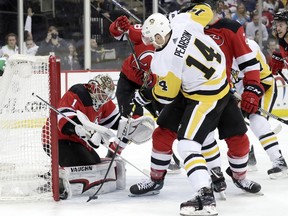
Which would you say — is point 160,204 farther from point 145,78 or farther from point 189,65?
point 145,78

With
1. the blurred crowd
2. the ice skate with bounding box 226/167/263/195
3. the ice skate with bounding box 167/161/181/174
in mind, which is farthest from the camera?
the blurred crowd

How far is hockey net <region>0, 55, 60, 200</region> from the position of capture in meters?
3.48

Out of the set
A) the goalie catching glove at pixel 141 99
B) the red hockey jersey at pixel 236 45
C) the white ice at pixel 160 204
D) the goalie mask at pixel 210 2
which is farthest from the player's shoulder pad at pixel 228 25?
the white ice at pixel 160 204

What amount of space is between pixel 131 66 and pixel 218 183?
127 cm

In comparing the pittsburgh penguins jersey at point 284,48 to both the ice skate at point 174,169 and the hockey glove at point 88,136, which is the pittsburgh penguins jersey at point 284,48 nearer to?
the ice skate at point 174,169

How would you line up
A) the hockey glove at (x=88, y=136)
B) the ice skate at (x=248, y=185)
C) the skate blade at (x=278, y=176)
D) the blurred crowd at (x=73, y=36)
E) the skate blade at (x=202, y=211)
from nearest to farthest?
the skate blade at (x=202, y=211) < the hockey glove at (x=88, y=136) < the ice skate at (x=248, y=185) < the skate blade at (x=278, y=176) < the blurred crowd at (x=73, y=36)

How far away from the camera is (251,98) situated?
361cm

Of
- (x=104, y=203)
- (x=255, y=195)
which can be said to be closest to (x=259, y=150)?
(x=255, y=195)

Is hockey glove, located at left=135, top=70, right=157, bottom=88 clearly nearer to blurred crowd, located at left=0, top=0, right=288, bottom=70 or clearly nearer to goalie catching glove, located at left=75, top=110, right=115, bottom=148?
goalie catching glove, located at left=75, top=110, right=115, bottom=148

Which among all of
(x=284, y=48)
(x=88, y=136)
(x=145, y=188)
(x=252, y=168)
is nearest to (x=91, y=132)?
(x=88, y=136)

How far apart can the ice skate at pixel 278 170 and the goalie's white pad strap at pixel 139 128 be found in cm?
85

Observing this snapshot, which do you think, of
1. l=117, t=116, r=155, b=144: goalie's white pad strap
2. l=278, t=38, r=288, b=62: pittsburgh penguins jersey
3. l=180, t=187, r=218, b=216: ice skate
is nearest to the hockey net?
l=117, t=116, r=155, b=144: goalie's white pad strap

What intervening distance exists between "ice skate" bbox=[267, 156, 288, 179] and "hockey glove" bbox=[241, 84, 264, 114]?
64 centimetres

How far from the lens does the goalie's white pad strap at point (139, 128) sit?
11.8ft
